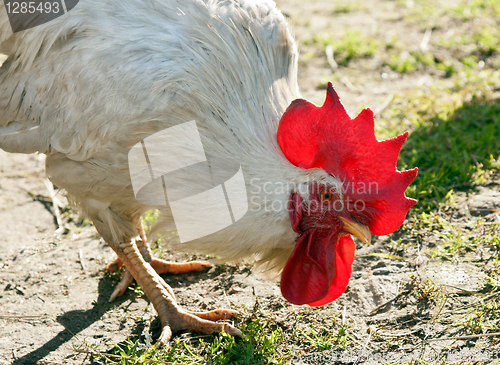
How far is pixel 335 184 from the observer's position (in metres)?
2.81

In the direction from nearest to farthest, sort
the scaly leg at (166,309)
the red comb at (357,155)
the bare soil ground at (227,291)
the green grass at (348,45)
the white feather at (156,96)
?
the red comb at (357,155) < the white feather at (156,96) < the bare soil ground at (227,291) < the scaly leg at (166,309) < the green grass at (348,45)

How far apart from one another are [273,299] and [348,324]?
0.60 metres

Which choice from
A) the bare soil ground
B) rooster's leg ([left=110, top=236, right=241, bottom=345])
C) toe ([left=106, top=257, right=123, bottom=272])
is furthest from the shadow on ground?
rooster's leg ([left=110, top=236, right=241, bottom=345])

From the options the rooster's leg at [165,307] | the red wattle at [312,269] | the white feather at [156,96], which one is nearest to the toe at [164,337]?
the rooster's leg at [165,307]

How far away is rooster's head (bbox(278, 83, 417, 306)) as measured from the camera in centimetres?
279

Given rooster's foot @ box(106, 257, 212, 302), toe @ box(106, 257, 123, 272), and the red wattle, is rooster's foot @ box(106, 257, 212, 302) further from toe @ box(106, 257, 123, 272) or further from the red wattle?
the red wattle

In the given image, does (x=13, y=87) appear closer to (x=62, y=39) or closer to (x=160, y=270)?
(x=62, y=39)

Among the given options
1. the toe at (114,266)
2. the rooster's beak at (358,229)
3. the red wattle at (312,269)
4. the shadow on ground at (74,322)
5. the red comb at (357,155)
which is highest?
the red comb at (357,155)

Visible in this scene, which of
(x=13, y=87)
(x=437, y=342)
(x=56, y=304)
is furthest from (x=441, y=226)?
(x=13, y=87)

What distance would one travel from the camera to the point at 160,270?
163 inches

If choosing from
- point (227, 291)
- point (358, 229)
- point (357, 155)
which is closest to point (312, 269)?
point (358, 229)

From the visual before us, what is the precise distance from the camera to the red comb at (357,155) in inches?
110

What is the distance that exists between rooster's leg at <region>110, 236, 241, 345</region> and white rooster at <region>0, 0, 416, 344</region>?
0.04 metres

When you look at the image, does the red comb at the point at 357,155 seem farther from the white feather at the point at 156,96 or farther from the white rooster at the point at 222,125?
the white feather at the point at 156,96
